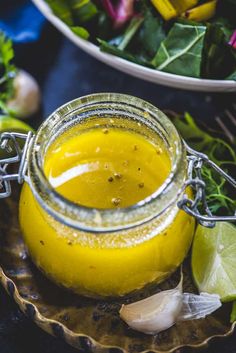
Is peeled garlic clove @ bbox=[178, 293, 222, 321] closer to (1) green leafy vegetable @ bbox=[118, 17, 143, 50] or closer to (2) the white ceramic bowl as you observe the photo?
(2) the white ceramic bowl

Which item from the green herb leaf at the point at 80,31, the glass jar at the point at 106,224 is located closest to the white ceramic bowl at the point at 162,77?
the green herb leaf at the point at 80,31

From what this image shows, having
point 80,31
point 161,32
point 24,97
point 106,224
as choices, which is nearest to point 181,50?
point 161,32

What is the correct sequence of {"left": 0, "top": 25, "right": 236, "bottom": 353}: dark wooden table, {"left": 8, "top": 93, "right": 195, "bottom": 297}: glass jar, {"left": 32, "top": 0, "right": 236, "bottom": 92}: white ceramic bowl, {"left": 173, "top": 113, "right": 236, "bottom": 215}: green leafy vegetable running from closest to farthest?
{"left": 8, "top": 93, "right": 195, "bottom": 297}: glass jar < {"left": 173, "top": 113, "right": 236, "bottom": 215}: green leafy vegetable < {"left": 32, "top": 0, "right": 236, "bottom": 92}: white ceramic bowl < {"left": 0, "top": 25, "right": 236, "bottom": 353}: dark wooden table

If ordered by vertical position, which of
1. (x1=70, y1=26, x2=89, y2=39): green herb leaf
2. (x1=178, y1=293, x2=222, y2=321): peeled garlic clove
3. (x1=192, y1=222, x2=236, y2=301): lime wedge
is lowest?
(x1=178, y1=293, x2=222, y2=321): peeled garlic clove

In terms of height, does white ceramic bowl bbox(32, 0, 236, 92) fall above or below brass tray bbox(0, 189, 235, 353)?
above

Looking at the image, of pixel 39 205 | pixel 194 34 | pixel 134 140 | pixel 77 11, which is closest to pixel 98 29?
pixel 77 11

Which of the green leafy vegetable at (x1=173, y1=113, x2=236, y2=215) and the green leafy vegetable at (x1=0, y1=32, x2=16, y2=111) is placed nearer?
the green leafy vegetable at (x1=173, y1=113, x2=236, y2=215)

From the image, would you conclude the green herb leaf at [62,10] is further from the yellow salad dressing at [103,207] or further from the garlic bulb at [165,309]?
the garlic bulb at [165,309]

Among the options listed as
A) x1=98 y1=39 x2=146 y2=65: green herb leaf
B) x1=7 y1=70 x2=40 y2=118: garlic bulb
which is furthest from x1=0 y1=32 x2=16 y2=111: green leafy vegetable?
x1=98 y1=39 x2=146 y2=65: green herb leaf
